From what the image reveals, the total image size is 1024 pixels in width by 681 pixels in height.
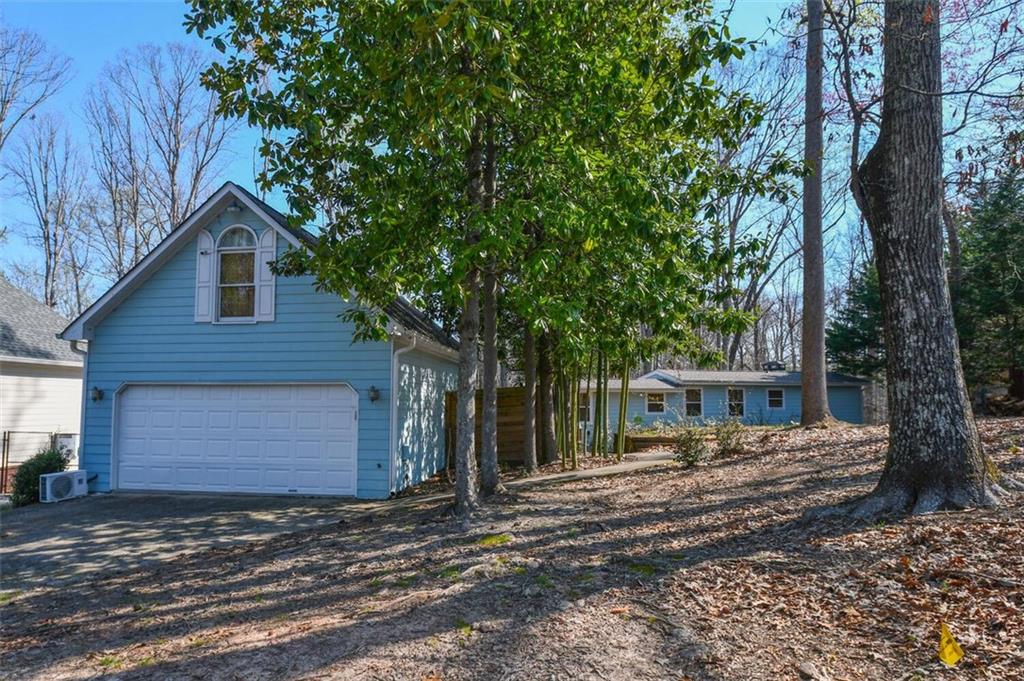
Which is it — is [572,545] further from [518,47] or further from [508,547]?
[518,47]

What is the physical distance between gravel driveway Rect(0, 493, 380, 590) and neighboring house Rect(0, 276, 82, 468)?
5.28m

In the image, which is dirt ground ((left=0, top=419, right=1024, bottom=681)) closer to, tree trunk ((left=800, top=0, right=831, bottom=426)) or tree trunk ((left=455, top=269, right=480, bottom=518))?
tree trunk ((left=455, top=269, right=480, bottom=518))

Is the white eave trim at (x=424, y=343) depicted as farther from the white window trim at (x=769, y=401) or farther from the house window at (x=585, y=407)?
the white window trim at (x=769, y=401)

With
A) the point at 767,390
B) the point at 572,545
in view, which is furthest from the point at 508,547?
the point at 767,390

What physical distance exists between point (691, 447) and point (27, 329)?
51.8ft

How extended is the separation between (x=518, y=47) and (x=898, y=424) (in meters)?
5.22

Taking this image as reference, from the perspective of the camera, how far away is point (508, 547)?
610cm

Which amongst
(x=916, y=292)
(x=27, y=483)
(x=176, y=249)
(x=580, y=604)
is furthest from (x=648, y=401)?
(x=580, y=604)

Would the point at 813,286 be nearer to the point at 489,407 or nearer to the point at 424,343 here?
the point at 424,343

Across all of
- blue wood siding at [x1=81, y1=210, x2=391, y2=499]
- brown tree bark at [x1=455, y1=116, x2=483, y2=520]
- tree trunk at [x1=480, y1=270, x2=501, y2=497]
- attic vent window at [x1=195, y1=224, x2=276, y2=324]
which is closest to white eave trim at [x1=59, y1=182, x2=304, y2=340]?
blue wood siding at [x1=81, y1=210, x2=391, y2=499]

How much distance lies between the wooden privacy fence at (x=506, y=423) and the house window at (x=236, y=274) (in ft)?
15.4

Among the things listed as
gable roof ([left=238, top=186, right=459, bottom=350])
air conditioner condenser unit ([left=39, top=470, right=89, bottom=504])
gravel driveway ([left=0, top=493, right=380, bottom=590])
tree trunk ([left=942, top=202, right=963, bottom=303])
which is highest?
tree trunk ([left=942, top=202, right=963, bottom=303])

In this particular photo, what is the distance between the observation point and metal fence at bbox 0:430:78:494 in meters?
13.4

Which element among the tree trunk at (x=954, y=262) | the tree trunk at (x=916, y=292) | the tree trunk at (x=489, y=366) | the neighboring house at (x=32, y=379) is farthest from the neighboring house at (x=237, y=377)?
the tree trunk at (x=954, y=262)
